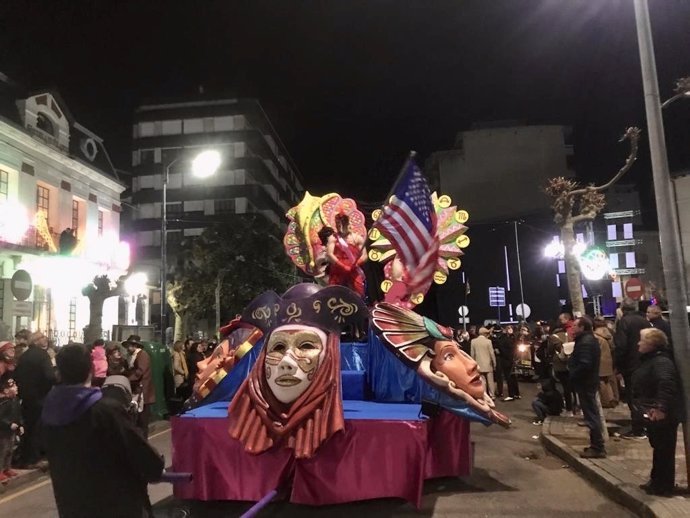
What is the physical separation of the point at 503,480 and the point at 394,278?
2.96 m

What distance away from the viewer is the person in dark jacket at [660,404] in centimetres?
584

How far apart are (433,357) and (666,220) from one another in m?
3.12

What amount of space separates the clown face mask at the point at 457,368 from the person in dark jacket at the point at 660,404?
1635mm

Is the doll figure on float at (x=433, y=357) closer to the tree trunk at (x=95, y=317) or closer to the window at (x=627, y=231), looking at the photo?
the tree trunk at (x=95, y=317)

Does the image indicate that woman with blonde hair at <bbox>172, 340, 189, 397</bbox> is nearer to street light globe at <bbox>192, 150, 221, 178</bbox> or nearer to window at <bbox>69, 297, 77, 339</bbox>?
street light globe at <bbox>192, 150, 221, 178</bbox>

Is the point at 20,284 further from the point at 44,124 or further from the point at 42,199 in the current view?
the point at 44,124

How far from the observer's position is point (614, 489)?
639 centimetres

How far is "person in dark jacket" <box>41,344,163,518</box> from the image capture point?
305 cm

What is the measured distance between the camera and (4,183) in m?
20.4

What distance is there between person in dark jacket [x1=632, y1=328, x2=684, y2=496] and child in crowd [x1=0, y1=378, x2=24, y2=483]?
7340 millimetres

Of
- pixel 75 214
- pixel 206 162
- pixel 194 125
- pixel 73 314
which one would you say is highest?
pixel 194 125

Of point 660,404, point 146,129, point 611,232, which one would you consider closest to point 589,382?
point 660,404

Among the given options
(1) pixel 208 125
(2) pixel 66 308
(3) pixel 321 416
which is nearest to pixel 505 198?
(1) pixel 208 125

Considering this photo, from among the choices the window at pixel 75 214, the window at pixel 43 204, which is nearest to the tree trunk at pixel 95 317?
the window at pixel 43 204
